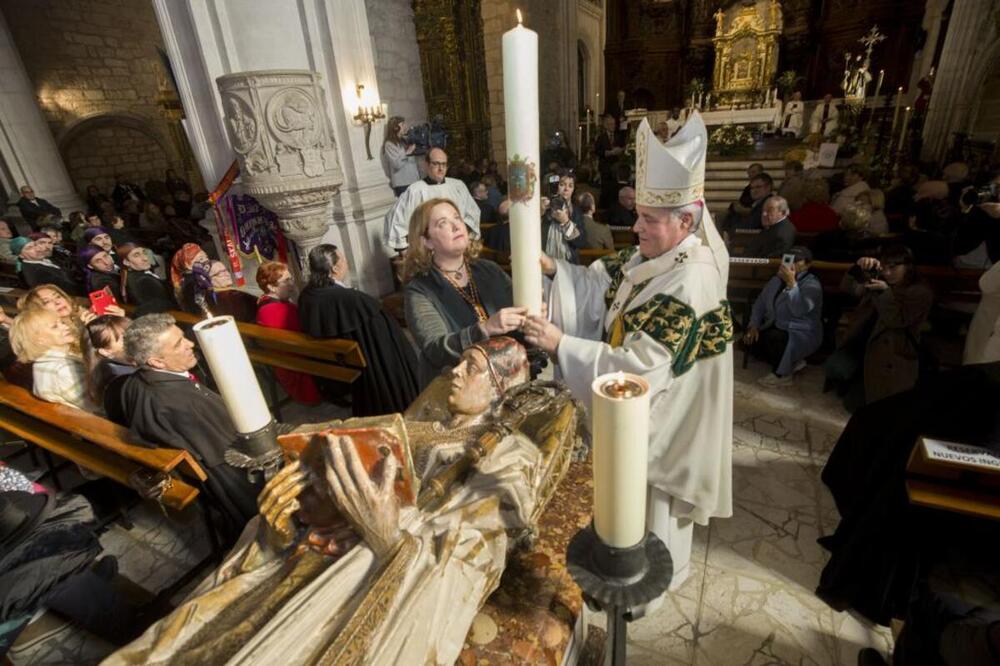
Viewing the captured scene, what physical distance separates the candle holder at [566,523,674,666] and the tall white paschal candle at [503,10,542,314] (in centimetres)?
68

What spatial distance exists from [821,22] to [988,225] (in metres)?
15.5

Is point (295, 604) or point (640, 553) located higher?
point (640, 553)

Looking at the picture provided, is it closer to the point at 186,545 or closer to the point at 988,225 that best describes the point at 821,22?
the point at 988,225

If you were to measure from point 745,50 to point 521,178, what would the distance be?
19.6 metres

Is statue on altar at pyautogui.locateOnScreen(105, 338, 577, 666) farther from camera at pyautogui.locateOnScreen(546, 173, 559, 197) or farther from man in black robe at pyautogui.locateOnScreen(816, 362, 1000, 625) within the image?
camera at pyautogui.locateOnScreen(546, 173, 559, 197)

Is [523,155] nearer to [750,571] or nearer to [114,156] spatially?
[750,571]

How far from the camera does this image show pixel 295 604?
1.26m

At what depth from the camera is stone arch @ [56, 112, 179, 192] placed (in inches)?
470

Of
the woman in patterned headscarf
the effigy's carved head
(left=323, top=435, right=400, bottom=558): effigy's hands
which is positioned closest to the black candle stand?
(left=323, top=435, right=400, bottom=558): effigy's hands

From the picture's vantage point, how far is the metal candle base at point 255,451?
131 centimetres

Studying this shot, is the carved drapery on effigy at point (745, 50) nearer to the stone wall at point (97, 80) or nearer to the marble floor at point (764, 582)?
the marble floor at point (764, 582)

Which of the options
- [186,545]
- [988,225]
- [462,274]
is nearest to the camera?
[462,274]

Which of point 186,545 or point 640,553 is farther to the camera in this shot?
point 186,545

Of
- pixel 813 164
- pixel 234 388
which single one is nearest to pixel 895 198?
pixel 813 164
